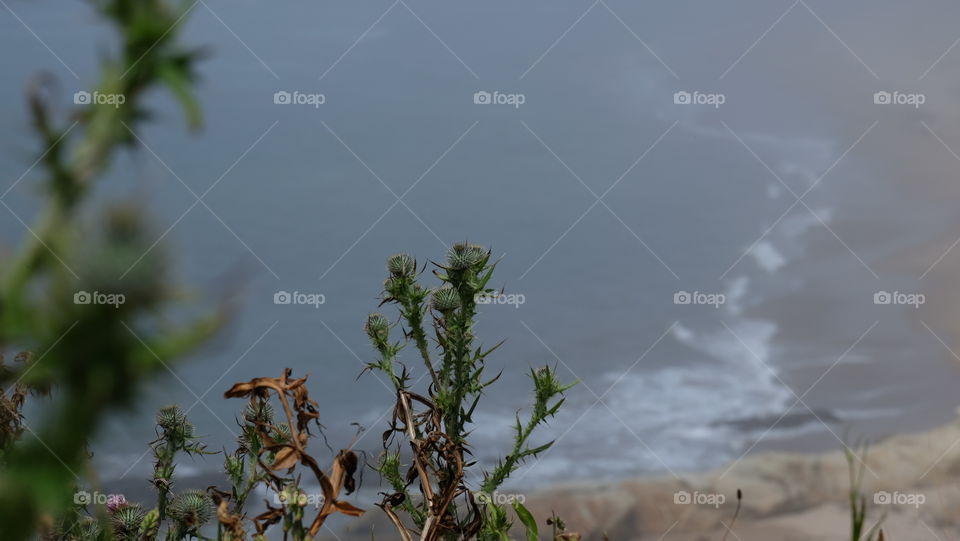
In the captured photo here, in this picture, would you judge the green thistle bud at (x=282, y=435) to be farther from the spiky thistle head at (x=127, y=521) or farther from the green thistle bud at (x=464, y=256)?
the green thistle bud at (x=464, y=256)

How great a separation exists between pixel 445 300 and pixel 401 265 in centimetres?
23

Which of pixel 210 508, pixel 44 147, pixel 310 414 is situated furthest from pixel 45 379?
pixel 210 508

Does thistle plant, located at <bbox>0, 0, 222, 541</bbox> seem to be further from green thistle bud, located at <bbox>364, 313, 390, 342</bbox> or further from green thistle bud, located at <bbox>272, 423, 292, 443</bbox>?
green thistle bud, located at <bbox>364, 313, 390, 342</bbox>

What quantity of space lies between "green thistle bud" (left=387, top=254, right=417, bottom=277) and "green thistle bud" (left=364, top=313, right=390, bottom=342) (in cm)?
30

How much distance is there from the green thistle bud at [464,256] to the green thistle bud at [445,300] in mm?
104

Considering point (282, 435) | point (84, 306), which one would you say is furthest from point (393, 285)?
point (84, 306)

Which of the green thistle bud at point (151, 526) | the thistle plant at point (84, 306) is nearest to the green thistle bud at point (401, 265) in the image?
the green thistle bud at point (151, 526)

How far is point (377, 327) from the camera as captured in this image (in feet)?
13.0

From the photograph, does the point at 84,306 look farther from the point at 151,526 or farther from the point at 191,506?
the point at 151,526

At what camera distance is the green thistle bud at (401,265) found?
3.73 meters

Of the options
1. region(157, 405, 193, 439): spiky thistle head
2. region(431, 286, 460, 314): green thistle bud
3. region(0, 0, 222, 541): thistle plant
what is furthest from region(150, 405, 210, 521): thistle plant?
region(0, 0, 222, 541): thistle plant

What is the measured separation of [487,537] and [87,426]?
77.0 inches

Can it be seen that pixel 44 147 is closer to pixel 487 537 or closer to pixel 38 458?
pixel 38 458

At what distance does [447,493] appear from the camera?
1280 millimetres
